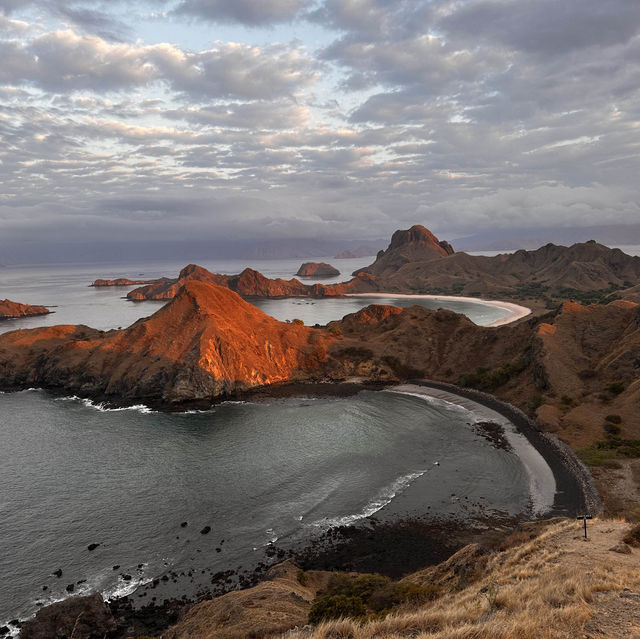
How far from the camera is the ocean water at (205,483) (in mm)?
40500

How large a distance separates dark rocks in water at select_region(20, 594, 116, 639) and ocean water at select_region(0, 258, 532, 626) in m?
3.89

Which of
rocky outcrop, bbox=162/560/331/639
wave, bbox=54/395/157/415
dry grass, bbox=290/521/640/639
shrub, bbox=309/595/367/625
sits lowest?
wave, bbox=54/395/157/415

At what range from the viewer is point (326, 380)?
101188 millimetres

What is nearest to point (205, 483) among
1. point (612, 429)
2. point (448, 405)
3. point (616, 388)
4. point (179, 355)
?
point (179, 355)

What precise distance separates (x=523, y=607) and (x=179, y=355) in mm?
88949

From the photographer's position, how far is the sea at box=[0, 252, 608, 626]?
4031 cm

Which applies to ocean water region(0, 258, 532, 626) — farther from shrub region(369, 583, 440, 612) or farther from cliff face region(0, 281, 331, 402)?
shrub region(369, 583, 440, 612)

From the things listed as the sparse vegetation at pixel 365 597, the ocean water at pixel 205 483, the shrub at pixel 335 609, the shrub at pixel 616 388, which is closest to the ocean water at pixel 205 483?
the ocean water at pixel 205 483

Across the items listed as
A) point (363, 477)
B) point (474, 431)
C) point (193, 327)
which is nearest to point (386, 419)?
point (474, 431)

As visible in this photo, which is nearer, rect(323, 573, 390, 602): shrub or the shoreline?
rect(323, 573, 390, 602): shrub

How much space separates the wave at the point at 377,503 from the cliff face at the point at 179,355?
162ft

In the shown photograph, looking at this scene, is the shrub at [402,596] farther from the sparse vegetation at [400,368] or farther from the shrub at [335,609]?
Result: the sparse vegetation at [400,368]

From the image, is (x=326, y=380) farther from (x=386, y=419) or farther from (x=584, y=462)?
(x=584, y=462)

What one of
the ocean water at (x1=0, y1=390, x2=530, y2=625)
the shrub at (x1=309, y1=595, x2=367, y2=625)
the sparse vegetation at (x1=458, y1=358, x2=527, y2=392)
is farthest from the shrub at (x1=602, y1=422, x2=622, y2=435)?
the shrub at (x1=309, y1=595, x2=367, y2=625)
